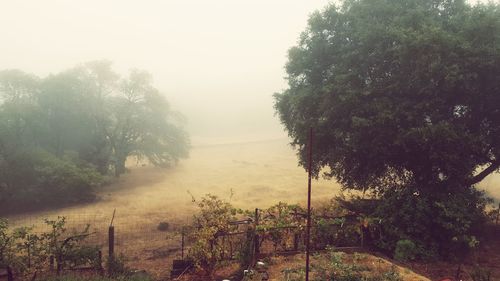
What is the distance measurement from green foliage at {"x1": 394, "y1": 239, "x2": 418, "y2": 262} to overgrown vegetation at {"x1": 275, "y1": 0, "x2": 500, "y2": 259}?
0.38 meters

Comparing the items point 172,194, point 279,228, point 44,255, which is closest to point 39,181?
point 172,194

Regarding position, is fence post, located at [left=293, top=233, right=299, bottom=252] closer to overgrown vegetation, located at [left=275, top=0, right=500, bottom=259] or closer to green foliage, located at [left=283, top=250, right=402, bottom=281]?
green foliage, located at [left=283, top=250, right=402, bottom=281]

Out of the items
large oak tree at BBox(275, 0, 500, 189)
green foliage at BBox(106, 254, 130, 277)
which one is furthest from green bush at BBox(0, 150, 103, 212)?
large oak tree at BBox(275, 0, 500, 189)

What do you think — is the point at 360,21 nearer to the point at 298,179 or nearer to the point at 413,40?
the point at 413,40

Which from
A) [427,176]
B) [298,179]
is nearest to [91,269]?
[427,176]

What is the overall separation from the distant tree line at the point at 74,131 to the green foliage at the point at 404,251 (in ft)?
71.8

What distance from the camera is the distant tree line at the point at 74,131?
89.0ft

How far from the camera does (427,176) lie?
1778 centimetres

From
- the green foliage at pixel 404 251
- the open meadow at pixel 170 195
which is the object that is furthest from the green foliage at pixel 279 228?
the green foliage at pixel 404 251

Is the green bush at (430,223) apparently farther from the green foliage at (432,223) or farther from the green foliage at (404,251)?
the green foliage at (404,251)

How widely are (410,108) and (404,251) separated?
6.29m

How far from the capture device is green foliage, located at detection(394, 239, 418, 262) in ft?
46.5

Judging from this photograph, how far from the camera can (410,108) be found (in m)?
16.7

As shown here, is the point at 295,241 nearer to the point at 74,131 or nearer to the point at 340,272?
the point at 340,272
